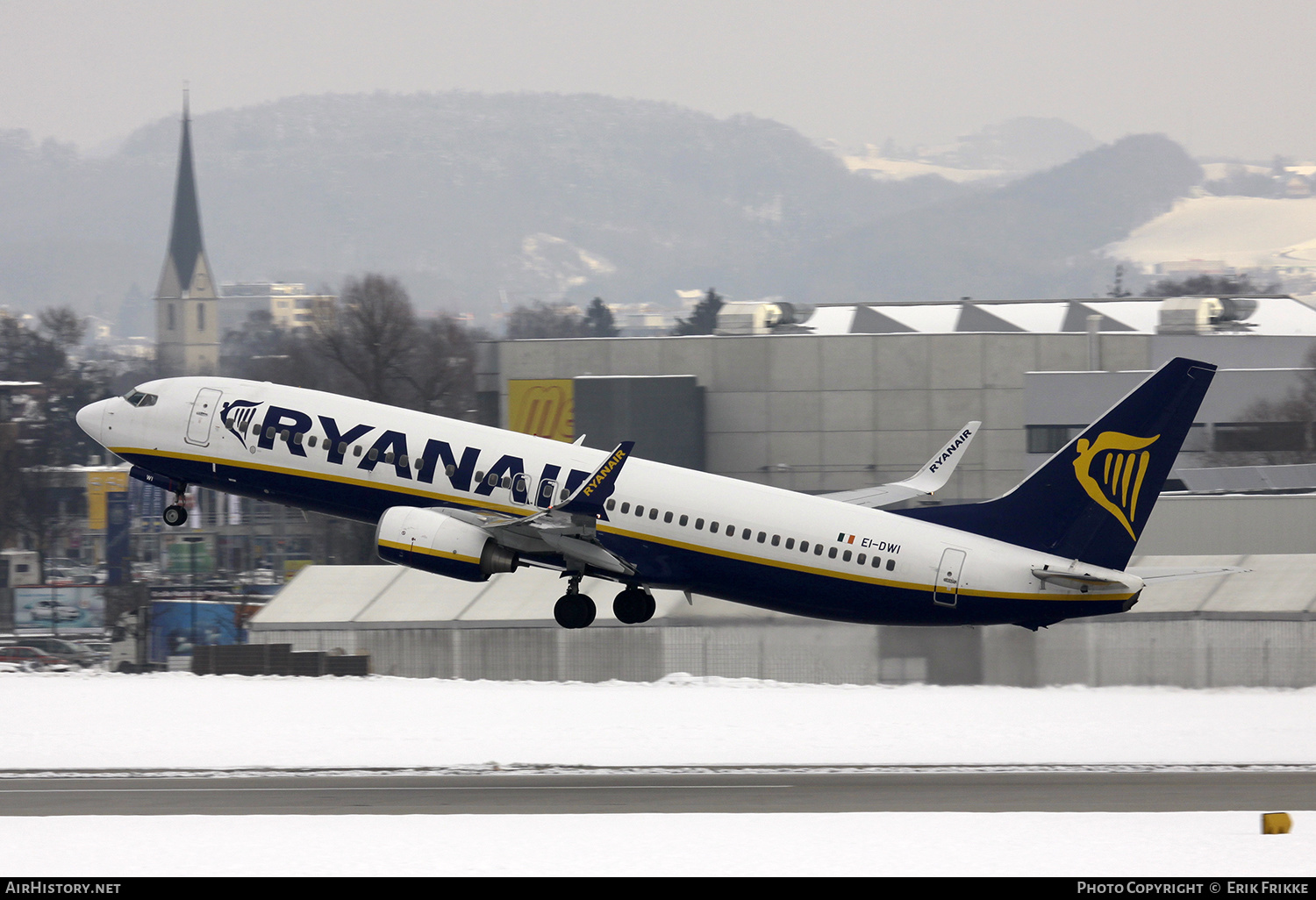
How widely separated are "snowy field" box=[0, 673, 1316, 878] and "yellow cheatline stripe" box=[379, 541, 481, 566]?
535 centimetres

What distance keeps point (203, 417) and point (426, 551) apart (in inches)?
357

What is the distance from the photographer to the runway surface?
3678 cm

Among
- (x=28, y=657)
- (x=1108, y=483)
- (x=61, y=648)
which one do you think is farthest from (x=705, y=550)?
(x=61, y=648)

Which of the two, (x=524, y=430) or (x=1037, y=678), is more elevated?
(x=524, y=430)

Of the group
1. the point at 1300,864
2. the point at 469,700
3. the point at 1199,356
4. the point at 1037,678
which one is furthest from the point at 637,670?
the point at 1199,356

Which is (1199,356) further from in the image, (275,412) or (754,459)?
(275,412)

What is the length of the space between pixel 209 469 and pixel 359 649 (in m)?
17.0

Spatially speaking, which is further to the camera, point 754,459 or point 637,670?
point 754,459

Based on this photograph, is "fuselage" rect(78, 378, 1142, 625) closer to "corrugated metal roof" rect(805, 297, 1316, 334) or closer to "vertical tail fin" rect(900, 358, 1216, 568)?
"vertical tail fin" rect(900, 358, 1216, 568)

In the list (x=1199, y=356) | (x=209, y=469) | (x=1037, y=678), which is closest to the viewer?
(x=209, y=469)

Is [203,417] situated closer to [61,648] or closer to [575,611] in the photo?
[575,611]

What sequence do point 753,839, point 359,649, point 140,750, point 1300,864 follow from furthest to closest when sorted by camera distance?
point 359,649 < point 140,750 < point 753,839 < point 1300,864

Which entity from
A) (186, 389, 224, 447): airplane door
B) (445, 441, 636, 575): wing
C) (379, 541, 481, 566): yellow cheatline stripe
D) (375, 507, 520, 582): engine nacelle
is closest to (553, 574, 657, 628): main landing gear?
(445, 441, 636, 575): wing

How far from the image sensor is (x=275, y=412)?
49.1 meters
